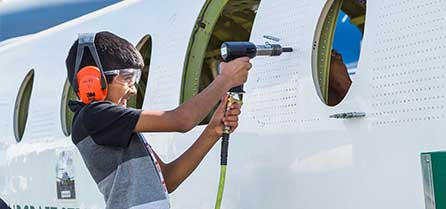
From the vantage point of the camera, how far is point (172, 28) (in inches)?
197

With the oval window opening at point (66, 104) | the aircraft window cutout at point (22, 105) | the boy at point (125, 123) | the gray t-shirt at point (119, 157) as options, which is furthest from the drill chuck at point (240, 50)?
the aircraft window cutout at point (22, 105)

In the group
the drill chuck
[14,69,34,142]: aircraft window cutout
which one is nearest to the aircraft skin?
the drill chuck

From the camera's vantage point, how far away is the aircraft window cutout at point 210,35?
15.4 feet

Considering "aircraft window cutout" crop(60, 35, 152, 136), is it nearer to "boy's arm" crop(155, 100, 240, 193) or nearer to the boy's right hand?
"boy's arm" crop(155, 100, 240, 193)

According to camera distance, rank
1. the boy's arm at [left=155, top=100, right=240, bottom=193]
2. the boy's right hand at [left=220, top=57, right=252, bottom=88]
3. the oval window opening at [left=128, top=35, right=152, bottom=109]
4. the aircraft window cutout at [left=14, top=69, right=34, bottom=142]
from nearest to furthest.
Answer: the boy's right hand at [left=220, top=57, right=252, bottom=88], the boy's arm at [left=155, top=100, right=240, bottom=193], the oval window opening at [left=128, top=35, right=152, bottom=109], the aircraft window cutout at [left=14, top=69, right=34, bottom=142]

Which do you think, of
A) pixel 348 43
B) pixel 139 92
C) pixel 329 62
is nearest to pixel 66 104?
pixel 139 92

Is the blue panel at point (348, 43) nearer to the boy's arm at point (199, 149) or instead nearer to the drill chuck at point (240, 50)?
the drill chuck at point (240, 50)

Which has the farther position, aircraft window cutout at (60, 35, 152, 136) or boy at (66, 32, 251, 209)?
aircraft window cutout at (60, 35, 152, 136)

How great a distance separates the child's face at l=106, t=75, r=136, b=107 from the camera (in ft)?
9.83

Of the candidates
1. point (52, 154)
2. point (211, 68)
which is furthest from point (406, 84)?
point (52, 154)

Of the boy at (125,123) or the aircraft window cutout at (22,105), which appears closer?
the boy at (125,123)

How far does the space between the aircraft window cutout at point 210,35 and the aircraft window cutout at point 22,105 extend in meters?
2.26

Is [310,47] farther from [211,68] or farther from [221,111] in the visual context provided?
[211,68]

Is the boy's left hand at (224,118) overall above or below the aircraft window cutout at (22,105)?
below
